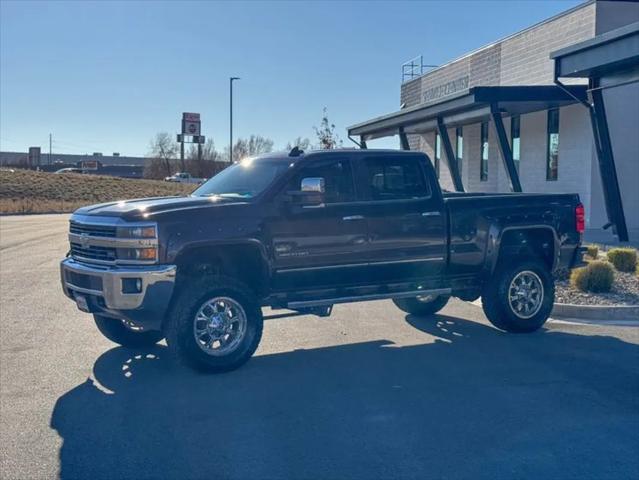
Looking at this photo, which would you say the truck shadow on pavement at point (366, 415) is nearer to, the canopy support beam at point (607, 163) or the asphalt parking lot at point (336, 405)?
the asphalt parking lot at point (336, 405)

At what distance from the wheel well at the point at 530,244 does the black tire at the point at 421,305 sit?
1.30 meters

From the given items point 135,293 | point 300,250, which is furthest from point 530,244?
point 135,293

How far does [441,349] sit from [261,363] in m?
2.14

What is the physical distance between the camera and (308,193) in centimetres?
777

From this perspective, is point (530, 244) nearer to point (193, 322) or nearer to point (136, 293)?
point (193, 322)

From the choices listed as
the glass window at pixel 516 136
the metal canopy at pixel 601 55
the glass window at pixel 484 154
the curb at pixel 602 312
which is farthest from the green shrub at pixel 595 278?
the glass window at pixel 484 154

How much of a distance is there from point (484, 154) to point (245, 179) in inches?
882

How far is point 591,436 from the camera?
220 inches

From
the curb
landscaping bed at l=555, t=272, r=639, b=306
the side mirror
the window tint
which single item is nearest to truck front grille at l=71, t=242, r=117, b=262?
the side mirror

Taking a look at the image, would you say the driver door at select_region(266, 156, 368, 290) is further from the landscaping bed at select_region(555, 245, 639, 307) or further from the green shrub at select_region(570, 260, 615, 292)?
the green shrub at select_region(570, 260, 615, 292)

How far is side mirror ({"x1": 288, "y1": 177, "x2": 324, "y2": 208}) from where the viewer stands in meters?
7.77

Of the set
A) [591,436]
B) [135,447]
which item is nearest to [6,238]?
[135,447]

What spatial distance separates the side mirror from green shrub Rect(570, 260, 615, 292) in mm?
5427

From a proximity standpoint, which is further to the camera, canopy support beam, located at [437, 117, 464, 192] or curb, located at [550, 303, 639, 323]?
canopy support beam, located at [437, 117, 464, 192]
